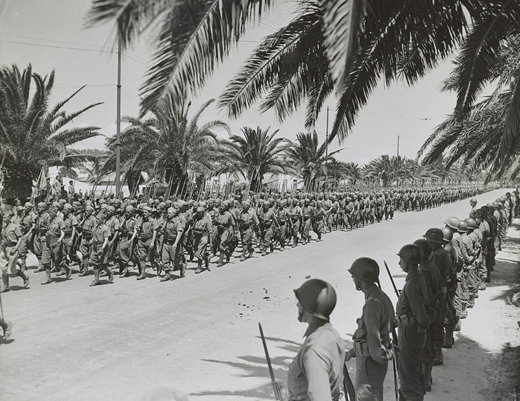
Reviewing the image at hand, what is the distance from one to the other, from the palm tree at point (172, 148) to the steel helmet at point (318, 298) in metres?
14.5

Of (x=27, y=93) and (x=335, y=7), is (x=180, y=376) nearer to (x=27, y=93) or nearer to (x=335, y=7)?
(x=335, y=7)

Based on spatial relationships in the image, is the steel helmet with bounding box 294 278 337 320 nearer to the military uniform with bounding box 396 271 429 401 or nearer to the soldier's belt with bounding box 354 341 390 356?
the soldier's belt with bounding box 354 341 390 356

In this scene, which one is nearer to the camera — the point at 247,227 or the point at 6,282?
the point at 6,282

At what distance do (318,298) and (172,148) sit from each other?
16506 millimetres

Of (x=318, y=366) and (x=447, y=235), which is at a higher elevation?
(x=447, y=235)

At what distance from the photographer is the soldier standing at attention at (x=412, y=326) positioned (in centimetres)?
461

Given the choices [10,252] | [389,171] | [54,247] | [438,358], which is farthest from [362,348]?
[389,171]

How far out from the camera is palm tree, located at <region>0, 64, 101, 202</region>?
46.5 feet

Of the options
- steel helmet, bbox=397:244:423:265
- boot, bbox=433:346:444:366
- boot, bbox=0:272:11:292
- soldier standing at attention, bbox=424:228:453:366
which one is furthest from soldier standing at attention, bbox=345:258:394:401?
boot, bbox=0:272:11:292

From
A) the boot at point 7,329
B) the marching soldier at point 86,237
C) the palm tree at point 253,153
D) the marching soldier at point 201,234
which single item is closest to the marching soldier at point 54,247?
the marching soldier at point 86,237

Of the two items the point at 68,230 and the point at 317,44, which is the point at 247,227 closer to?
the point at 68,230

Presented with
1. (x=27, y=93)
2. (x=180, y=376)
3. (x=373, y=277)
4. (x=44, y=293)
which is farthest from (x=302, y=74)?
(x=27, y=93)

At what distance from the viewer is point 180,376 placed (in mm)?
5281

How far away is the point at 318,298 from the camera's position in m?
2.68
